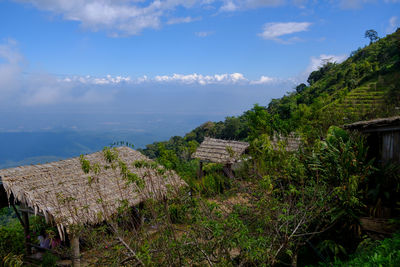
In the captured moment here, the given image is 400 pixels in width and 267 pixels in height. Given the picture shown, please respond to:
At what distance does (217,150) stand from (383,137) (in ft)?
33.1

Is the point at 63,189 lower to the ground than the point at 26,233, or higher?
higher

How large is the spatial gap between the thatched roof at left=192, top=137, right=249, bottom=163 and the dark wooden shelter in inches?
334

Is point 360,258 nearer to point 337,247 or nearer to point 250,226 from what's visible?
point 337,247

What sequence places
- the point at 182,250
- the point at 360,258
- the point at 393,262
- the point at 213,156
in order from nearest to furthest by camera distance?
the point at 393,262, the point at 182,250, the point at 360,258, the point at 213,156

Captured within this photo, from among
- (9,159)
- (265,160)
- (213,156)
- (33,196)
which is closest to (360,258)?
(265,160)

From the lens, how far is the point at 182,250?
13.3ft

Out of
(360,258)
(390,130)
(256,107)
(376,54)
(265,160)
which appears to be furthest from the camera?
(376,54)

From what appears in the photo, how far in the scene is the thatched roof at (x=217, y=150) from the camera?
15.2 meters

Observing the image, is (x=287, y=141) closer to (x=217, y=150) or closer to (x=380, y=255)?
(x=217, y=150)

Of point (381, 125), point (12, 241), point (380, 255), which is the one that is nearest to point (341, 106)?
point (381, 125)

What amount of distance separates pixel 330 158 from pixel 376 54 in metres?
29.8

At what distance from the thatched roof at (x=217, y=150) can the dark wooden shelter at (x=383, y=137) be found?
8483mm

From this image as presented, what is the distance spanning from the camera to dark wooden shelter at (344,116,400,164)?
598 cm

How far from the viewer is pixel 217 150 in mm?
15945
